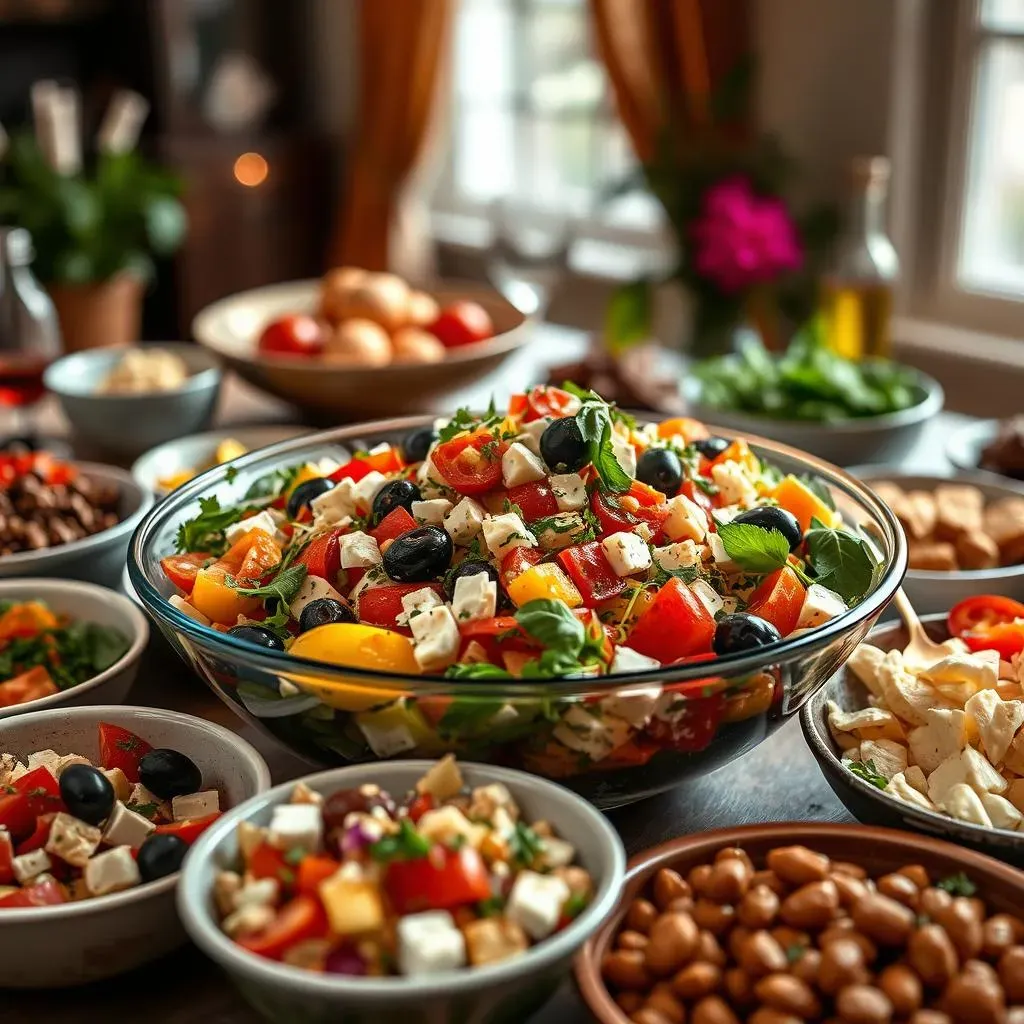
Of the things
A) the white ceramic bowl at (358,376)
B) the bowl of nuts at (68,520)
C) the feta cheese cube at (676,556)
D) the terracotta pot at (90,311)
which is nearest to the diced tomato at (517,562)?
the feta cheese cube at (676,556)

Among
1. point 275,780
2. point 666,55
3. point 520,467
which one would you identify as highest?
point 666,55

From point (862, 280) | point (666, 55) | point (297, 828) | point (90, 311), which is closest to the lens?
point (297, 828)

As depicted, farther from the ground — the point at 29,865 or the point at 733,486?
the point at 733,486

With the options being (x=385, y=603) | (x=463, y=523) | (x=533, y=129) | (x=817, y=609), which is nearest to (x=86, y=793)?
(x=385, y=603)

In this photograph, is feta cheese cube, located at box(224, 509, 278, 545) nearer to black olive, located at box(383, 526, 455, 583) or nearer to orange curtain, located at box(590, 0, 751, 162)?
black olive, located at box(383, 526, 455, 583)

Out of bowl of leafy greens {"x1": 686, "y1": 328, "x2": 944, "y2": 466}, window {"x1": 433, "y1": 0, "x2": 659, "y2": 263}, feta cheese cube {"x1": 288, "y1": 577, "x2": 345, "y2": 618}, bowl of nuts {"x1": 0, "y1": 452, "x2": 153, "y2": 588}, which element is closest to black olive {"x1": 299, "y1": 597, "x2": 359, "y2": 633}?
feta cheese cube {"x1": 288, "y1": 577, "x2": 345, "y2": 618}

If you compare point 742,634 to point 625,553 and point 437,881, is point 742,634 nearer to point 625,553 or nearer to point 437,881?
point 625,553

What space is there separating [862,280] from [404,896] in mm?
1871

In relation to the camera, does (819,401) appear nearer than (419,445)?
No

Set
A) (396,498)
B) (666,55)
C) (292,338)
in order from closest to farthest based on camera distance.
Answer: (396,498)
(292,338)
(666,55)

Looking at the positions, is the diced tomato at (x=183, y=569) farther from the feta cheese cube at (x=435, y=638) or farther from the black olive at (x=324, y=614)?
the feta cheese cube at (x=435, y=638)

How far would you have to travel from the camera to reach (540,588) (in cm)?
110

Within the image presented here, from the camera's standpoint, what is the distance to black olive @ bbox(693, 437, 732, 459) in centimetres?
142

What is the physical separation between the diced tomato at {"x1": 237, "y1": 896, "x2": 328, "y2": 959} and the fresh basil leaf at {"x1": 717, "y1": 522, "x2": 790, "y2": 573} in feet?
1.63
